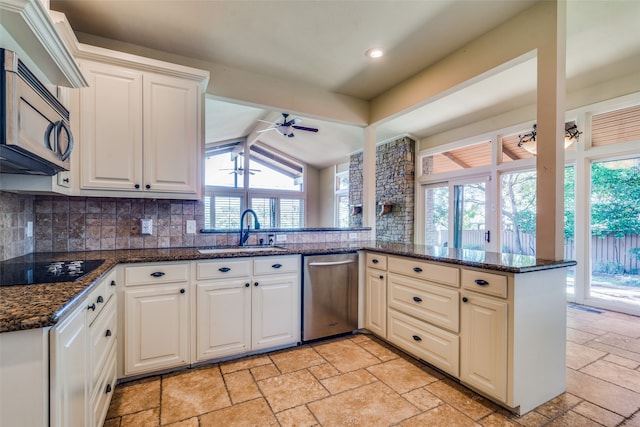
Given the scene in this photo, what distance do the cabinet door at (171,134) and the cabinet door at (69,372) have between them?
1404mm

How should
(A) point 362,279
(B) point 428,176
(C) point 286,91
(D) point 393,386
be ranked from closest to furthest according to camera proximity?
(D) point 393,386 → (A) point 362,279 → (C) point 286,91 → (B) point 428,176

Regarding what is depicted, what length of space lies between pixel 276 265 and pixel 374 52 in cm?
222

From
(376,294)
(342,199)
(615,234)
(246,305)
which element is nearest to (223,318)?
(246,305)

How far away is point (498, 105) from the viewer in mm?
4504

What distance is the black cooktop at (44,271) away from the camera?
1.34 m

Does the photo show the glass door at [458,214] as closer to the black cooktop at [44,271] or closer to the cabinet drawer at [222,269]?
the cabinet drawer at [222,269]

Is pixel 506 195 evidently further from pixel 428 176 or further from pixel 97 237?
pixel 97 237

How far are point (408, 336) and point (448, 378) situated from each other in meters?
0.41

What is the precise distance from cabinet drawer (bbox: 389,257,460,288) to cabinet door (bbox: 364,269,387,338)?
0.21 meters

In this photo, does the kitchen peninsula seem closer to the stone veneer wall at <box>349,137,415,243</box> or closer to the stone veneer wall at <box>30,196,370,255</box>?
the stone veneer wall at <box>30,196,370,255</box>

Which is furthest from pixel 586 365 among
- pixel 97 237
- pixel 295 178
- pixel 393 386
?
pixel 295 178

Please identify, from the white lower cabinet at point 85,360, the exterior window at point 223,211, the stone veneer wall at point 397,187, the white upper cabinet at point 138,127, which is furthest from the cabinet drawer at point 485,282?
the exterior window at point 223,211

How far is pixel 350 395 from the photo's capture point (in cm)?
198

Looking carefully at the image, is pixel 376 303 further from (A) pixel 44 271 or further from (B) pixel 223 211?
(B) pixel 223 211
